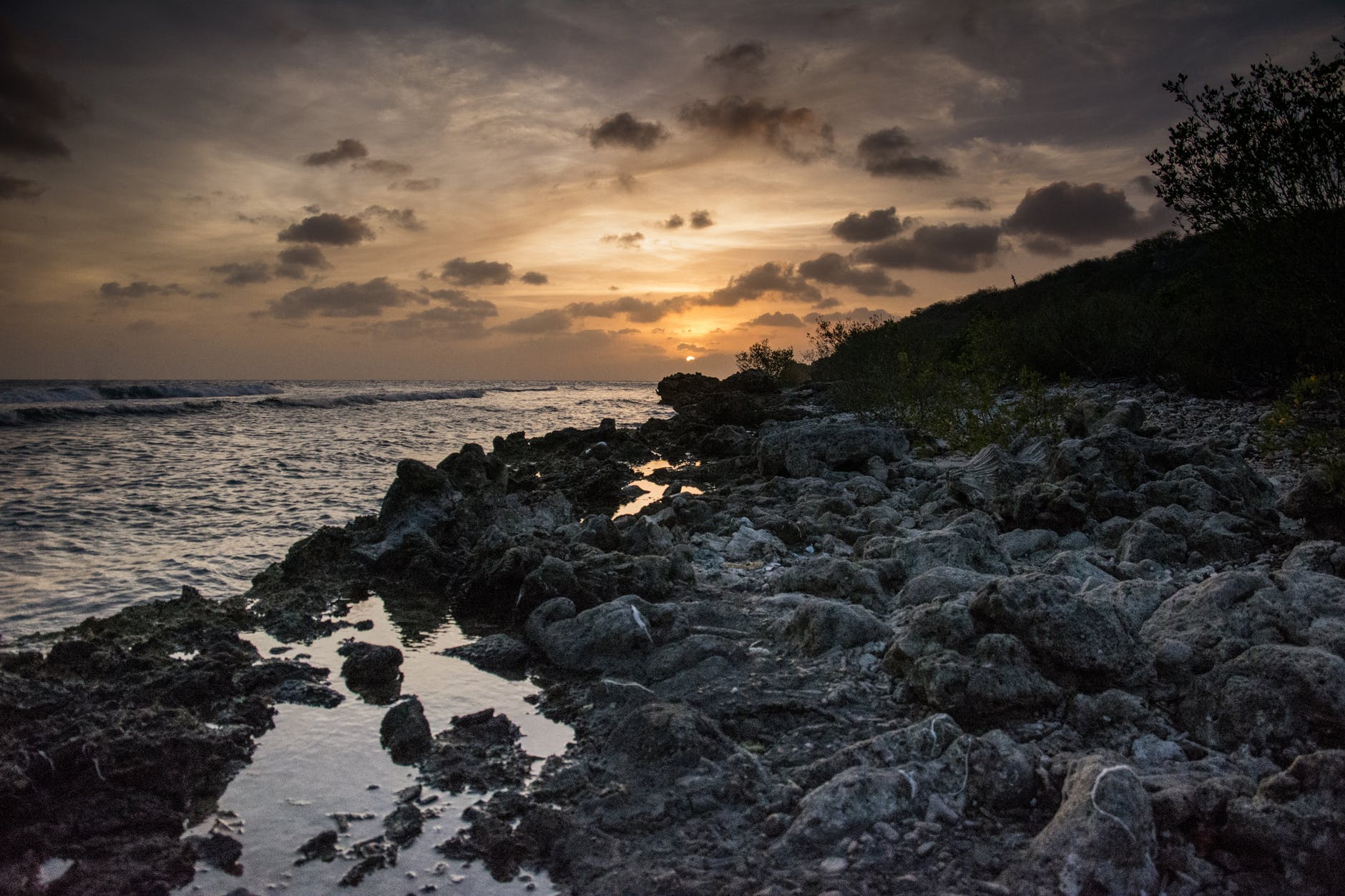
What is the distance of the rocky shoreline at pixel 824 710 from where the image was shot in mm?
3869

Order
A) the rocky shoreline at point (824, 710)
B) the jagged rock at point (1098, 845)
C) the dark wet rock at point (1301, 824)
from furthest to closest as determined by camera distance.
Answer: the rocky shoreline at point (824, 710) → the jagged rock at point (1098, 845) → the dark wet rock at point (1301, 824)

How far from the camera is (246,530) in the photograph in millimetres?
13312

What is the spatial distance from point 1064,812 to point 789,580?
4939mm

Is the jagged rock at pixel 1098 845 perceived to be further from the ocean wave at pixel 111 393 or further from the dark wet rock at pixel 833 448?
the ocean wave at pixel 111 393

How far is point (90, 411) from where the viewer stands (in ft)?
147

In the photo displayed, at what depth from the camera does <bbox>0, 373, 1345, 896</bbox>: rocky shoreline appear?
3.87 metres

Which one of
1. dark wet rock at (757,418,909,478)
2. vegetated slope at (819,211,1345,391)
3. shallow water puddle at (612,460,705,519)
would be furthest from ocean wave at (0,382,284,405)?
vegetated slope at (819,211,1345,391)

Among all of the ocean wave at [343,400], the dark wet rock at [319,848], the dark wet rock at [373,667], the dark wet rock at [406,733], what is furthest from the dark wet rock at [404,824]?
the ocean wave at [343,400]

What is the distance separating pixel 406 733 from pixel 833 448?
44.8 ft

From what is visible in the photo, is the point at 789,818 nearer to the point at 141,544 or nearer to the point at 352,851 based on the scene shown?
the point at 352,851

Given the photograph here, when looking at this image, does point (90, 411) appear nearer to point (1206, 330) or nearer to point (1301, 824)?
point (1206, 330)

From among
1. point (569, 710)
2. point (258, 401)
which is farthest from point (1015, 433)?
point (258, 401)

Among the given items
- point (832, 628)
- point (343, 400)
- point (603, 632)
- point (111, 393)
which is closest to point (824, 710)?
point (832, 628)

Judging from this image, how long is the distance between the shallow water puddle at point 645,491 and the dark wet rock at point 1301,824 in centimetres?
1207
